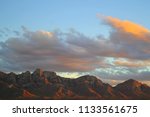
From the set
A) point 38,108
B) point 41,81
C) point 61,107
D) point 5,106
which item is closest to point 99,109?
point 61,107

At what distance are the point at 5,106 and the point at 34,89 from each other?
15782 cm

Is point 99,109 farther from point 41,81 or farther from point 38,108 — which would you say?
point 41,81

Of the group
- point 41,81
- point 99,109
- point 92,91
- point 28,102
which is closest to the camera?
point 99,109

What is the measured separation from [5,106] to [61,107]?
231 inches

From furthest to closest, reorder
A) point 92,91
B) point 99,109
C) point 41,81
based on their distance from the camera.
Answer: point 41,81 → point 92,91 → point 99,109

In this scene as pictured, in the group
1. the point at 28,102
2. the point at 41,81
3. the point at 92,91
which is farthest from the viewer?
the point at 41,81

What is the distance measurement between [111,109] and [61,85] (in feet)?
539

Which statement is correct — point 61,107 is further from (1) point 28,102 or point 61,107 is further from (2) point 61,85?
(2) point 61,85

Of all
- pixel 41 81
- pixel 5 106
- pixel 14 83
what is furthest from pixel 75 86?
pixel 5 106

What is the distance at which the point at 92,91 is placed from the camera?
182750 mm

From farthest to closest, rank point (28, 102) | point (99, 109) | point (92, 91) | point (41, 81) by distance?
point (41, 81)
point (92, 91)
point (28, 102)
point (99, 109)

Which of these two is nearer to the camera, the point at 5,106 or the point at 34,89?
the point at 5,106

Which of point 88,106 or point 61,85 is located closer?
point 88,106

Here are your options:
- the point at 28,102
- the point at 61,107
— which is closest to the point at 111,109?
the point at 61,107
